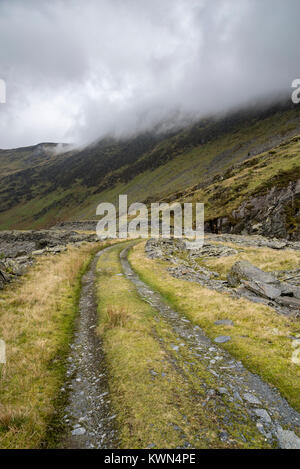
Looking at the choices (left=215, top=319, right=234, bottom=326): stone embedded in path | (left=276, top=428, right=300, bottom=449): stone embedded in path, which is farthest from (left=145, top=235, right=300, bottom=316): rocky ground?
(left=276, top=428, right=300, bottom=449): stone embedded in path

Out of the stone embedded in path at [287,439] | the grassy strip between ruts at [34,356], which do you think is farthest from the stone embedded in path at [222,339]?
the grassy strip between ruts at [34,356]

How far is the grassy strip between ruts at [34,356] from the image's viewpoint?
6926 millimetres

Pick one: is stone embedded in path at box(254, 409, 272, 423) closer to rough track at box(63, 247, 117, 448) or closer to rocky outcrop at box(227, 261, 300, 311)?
rough track at box(63, 247, 117, 448)

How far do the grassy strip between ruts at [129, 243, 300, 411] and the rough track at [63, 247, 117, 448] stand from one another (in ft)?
20.1

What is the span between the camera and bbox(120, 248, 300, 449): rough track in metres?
6.75

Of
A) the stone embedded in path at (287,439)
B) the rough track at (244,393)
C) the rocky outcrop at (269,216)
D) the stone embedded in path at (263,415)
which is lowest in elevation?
the rough track at (244,393)

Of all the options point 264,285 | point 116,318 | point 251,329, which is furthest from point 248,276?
point 116,318

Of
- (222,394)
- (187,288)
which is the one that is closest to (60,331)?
(222,394)

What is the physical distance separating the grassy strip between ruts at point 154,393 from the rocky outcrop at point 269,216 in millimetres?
64902

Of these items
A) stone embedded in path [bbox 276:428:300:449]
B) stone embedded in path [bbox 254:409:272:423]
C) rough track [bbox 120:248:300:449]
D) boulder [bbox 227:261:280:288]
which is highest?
boulder [bbox 227:261:280:288]

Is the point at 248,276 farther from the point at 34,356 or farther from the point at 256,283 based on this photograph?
the point at 34,356

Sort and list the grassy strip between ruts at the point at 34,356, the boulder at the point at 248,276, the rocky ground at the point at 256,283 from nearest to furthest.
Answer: the grassy strip between ruts at the point at 34,356
the rocky ground at the point at 256,283
the boulder at the point at 248,276

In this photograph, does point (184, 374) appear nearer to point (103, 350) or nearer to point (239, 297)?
point (103, 350)

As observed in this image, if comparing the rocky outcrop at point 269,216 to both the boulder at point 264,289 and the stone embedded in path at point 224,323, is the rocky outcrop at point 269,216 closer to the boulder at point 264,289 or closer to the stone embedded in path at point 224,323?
the boulder at point 264,289
